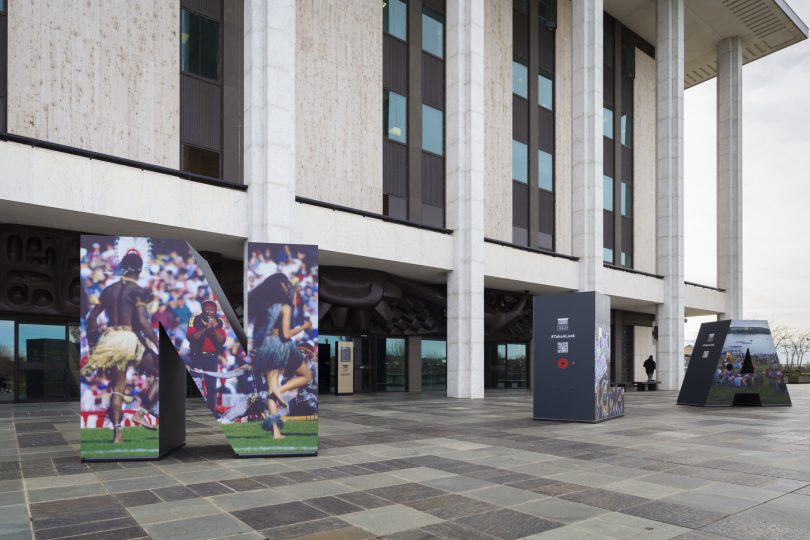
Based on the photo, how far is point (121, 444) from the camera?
8.80 metres

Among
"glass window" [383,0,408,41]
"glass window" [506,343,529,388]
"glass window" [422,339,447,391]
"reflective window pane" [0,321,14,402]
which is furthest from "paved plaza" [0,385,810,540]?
"glass window" [506,343,529,388]

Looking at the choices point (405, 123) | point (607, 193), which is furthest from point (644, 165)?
point (405, 123)

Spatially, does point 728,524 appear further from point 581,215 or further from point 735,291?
point 735,291

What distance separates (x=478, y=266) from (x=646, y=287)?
1330 cm

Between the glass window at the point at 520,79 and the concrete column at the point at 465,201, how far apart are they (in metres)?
5.98

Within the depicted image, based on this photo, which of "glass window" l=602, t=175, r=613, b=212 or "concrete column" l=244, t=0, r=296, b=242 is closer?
"concrete column" l=244, t=0, r=296, b=242

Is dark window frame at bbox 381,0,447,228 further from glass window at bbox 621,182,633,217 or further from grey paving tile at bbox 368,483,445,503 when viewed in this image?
grey paving tile at bbox 368,483,445,503

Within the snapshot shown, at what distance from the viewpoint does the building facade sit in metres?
17.1

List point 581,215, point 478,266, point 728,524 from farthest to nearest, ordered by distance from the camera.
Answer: point 581,215
point 478,266
point 728,524

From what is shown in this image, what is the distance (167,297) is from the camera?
9.07 m

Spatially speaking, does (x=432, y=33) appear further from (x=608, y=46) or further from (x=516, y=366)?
(x=516, y=366)

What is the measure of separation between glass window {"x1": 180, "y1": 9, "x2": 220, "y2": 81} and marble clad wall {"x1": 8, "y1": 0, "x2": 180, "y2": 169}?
0.27 metres

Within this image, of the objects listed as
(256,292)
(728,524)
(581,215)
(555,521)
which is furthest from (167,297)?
(581,215)

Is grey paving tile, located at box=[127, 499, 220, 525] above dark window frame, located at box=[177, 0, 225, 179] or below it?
below
